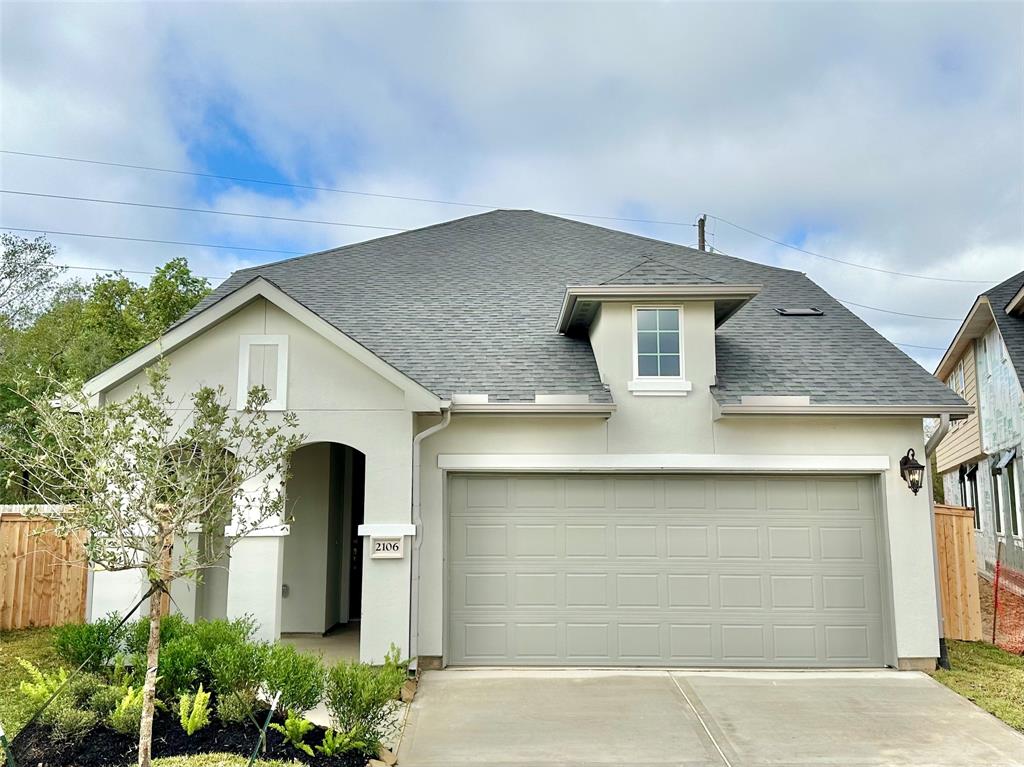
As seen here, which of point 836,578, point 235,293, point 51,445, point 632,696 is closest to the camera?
point 51,445

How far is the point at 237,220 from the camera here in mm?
24141

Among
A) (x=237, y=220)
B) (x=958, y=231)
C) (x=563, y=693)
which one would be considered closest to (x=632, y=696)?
(x=563, y=693)

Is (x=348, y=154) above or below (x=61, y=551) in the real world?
above

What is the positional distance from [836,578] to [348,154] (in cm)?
1539

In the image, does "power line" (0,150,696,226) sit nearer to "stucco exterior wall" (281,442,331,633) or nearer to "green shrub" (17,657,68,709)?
"stucco exterior wall" (281,442,331,633)

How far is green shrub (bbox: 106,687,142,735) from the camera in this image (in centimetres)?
575

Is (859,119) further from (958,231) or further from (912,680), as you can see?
(958,231)

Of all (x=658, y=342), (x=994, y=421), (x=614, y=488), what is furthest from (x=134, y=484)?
(x=994, y=421)

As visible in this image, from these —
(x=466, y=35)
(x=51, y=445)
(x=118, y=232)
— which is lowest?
(x=51, y=445)

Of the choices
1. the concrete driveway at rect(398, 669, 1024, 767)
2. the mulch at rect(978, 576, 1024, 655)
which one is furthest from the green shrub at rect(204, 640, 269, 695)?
the mulch at rect(978, 576, 1024, 655)

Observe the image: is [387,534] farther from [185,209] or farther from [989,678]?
[185,209]

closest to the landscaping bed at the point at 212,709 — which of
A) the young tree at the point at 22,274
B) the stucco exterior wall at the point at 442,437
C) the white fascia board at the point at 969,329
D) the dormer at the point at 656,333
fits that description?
the stucco exterior wall at the point at 442,437

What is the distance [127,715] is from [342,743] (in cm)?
171

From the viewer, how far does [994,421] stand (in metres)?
16.1
